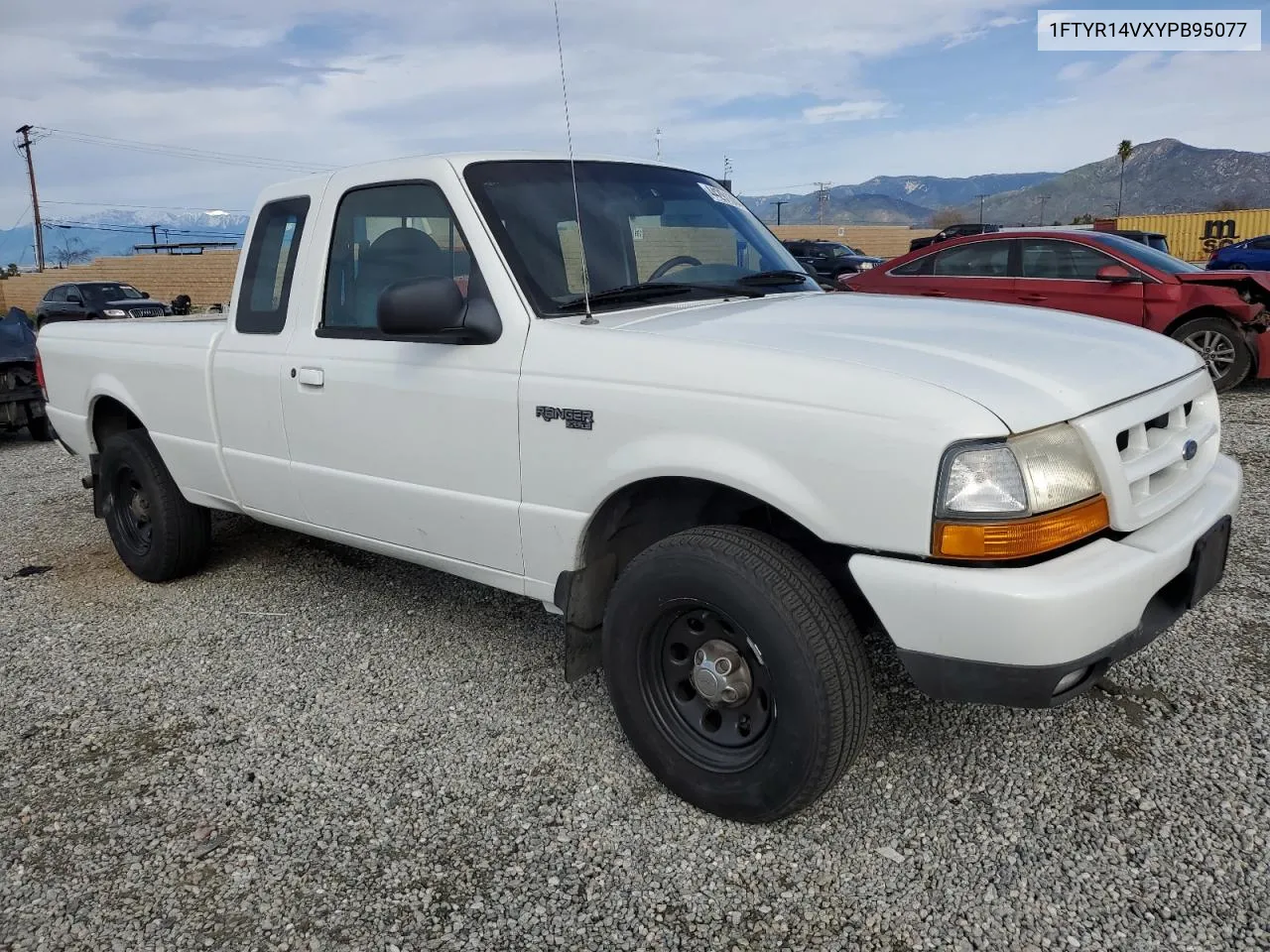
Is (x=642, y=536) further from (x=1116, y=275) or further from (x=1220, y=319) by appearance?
(x=1220, y=319)

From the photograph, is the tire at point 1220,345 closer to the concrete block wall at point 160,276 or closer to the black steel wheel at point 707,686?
the black steel wheel at point 707,686

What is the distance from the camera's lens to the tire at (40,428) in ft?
33.4

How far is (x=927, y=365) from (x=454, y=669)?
2294mm

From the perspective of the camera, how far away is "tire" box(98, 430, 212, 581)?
4715 millimetres

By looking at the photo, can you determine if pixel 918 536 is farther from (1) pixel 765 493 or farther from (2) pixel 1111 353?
(2) pixel 1111 353

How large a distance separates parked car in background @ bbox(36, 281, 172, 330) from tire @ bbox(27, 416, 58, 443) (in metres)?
10.6

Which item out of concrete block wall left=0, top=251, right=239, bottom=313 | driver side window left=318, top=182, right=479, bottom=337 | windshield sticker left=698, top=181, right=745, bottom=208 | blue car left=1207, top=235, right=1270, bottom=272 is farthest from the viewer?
concrete block wall left=0, top=251, right=239, bottom=313

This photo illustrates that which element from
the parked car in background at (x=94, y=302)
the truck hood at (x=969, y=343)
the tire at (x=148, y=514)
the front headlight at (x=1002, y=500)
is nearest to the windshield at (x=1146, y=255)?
the truck hood at (x=969, y=343)

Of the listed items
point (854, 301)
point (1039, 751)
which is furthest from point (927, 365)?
point (1039, 751)

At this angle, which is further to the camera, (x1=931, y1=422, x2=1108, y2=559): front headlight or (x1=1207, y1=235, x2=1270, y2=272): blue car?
(x1=1207, y1=235, x2=1270, y2=272): blue car

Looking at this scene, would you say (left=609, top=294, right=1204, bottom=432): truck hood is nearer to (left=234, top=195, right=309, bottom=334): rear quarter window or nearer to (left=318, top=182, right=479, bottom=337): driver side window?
(left=318, top=182, right=479, bottom=337): driver side window

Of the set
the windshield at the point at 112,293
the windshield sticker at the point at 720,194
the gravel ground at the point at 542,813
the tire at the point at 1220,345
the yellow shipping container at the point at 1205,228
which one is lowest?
the gravel ground at the point at 542,813

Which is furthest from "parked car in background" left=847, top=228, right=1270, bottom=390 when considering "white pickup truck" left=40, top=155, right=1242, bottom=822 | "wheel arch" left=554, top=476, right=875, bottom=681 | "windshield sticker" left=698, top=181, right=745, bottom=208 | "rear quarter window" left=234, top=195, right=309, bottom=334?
"wheel arch" left=554, top=476, right=875, bottom=681

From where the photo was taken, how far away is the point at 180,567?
490 centimetres
